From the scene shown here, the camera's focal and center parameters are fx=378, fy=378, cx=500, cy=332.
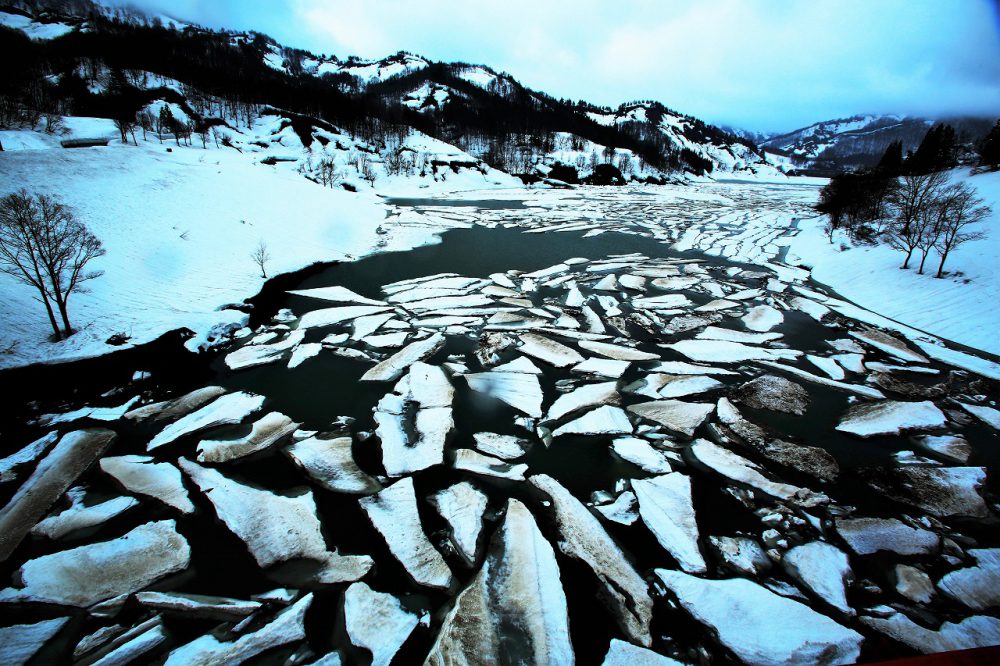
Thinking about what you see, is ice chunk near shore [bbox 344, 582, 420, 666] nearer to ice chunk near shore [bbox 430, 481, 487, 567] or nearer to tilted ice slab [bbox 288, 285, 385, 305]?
ice chunk near shore [bbox 430, 481, 487, 567]

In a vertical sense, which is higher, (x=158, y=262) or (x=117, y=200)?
(x=117, y=200)

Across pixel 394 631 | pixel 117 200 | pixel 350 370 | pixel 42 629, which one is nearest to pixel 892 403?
pixel 394 631

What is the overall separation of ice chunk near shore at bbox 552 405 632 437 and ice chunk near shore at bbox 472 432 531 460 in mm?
452

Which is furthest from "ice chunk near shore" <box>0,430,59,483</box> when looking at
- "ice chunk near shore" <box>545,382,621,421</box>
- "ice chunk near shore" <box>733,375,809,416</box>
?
"ice chunk near shore" <box>733,375,809,416</box>

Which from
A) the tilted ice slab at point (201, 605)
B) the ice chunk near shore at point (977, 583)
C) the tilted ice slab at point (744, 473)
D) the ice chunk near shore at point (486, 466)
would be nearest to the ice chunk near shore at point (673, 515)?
the tilted ice slab at point (744, 473)

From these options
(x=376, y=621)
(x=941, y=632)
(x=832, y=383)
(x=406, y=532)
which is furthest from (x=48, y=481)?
(x=832, y=383)

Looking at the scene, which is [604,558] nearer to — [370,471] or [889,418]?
[370,471]

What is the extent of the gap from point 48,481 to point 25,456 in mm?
712

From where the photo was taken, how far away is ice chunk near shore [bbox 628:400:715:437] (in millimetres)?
4688

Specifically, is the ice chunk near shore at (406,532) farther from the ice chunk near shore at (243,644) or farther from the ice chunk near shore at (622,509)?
the ice chunk near shore at (622,509)

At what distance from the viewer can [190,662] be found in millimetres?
2383

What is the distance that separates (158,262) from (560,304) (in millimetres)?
9406

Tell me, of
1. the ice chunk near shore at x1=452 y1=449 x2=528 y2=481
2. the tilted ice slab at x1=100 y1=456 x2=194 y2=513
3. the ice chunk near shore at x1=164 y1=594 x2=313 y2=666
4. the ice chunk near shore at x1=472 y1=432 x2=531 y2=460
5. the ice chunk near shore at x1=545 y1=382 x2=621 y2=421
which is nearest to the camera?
the ice chunk near shore at x1=164 y1=594 x2=313 y2=666

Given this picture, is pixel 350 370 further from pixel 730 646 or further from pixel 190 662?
pixel 730 646
